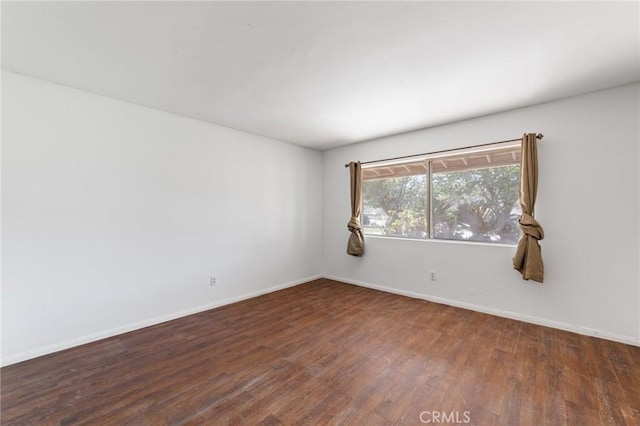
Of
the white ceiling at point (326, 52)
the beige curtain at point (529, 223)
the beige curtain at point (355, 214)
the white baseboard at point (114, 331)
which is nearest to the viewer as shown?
the white ceiling at point (326, 52)

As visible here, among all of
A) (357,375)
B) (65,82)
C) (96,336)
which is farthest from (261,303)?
(65,82)

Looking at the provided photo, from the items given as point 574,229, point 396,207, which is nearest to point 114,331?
point 396,207

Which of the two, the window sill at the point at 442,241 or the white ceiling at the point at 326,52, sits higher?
the white ceiling at the point at 326,52

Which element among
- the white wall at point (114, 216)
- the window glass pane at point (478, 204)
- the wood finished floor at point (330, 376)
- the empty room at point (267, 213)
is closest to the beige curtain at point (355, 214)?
the empty room at point (267, 213)

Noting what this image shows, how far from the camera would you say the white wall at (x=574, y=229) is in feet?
8.70

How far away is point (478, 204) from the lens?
3.60 metres

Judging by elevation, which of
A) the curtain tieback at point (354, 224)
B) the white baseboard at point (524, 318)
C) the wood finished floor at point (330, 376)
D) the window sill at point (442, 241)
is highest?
the curtain tieback at point (354, 224)

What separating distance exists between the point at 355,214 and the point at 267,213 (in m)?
1.54

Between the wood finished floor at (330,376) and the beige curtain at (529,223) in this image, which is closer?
the wood finished floor at (330,376)

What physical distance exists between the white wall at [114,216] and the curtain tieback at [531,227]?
3521 millimetres

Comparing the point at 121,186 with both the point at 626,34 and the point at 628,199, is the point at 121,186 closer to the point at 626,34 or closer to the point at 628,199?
the point at 626,34

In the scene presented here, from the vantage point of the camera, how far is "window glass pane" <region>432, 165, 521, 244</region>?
336cm

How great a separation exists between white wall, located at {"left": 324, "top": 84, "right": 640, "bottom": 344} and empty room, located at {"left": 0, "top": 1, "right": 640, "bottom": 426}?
0.07 feet

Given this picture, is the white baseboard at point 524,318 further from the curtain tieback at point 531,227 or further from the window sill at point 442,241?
the curtain tieback at point 531,227
